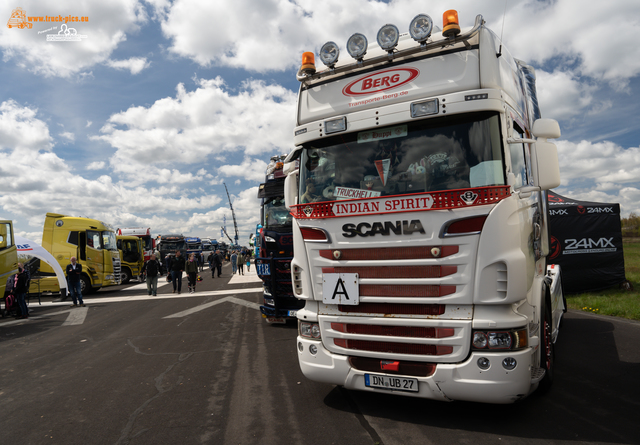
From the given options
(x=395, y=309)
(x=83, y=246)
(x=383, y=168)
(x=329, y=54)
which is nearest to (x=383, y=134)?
(x=383, y=168)

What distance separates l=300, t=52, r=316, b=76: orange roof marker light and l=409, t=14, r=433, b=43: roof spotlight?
119 centimetres

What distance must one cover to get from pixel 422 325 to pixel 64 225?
19242 millimetres

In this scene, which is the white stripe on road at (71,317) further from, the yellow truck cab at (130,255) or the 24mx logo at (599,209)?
the 24mx logo at (599,209)

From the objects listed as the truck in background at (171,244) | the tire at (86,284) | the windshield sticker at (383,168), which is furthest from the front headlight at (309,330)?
the truck in background at (171,244)

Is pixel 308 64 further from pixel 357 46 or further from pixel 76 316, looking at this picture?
pixel 76 316

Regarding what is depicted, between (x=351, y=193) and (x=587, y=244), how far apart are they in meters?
11.0

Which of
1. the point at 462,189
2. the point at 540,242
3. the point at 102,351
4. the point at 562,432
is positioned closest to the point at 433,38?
the point at 462,189

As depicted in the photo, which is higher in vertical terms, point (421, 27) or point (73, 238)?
point (421, 27)

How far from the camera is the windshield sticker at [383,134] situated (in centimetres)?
410

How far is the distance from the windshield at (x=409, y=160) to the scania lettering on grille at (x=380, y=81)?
46 centimetres

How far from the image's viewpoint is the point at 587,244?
477 inches

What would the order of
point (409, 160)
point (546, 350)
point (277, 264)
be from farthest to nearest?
point (277, 264) < point (546, 350) < point (409, 160)

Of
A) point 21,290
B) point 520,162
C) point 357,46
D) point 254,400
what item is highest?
point 357,46

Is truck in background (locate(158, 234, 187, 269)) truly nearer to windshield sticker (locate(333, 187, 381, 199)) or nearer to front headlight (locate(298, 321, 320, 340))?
front headlight (locate(298, 321, 320, 340))
